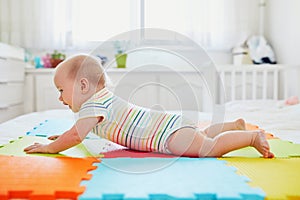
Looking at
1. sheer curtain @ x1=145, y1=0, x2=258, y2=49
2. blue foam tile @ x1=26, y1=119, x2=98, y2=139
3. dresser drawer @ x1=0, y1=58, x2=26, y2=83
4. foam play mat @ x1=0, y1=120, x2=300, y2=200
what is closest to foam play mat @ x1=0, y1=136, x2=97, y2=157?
foam play mat @ x1=0, y1=120, x2=300, y2=200

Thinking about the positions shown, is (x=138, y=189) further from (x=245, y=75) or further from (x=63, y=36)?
(x=63, y=36)

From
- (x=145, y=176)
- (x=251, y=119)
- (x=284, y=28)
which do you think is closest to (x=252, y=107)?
(x=251, y=119)

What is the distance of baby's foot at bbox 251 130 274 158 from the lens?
1112 mm

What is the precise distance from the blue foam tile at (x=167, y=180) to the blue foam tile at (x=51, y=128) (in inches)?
16.1

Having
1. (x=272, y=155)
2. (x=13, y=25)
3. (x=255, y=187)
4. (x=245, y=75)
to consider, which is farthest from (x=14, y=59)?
(x=255, y=187)

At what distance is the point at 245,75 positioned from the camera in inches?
113

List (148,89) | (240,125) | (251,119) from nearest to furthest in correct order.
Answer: (240,125) < (251,119) < (148,89)

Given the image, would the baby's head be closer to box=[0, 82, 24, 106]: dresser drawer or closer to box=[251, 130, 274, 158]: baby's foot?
box=[251, 130, 274, 158]: baby's foot

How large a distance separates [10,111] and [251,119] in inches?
61.9

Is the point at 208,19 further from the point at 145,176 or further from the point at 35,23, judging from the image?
the point at 145,176

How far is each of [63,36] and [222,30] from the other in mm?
1243

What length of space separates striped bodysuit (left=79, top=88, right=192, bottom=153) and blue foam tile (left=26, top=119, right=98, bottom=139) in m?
0.20

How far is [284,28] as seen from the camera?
9.75 feet

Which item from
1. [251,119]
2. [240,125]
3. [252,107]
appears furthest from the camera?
[252,107]
